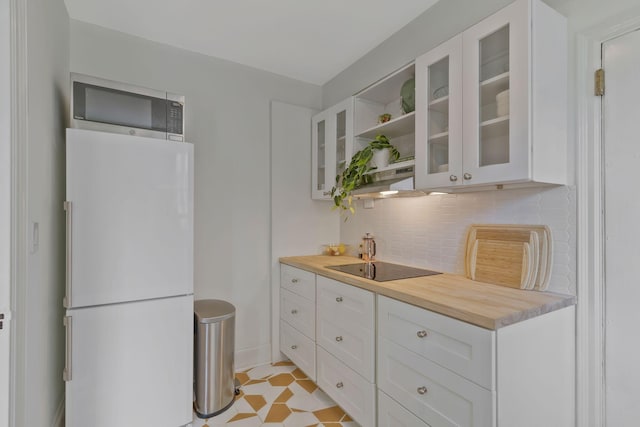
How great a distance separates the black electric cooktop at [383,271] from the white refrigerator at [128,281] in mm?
994

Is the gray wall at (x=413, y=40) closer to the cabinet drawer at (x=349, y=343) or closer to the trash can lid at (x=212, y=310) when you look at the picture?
the cabinet drawer at (x=349, y=343)

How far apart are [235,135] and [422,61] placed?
4.97ft

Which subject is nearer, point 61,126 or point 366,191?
point 61,126

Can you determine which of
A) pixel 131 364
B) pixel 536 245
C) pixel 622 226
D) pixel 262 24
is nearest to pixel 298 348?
pixel 131 364

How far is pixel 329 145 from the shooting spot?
254cm

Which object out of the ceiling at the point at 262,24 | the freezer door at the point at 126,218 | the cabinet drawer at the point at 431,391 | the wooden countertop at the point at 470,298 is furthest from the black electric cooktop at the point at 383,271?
the ceiling at the point at 262,24

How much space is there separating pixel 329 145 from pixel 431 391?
1862 mm

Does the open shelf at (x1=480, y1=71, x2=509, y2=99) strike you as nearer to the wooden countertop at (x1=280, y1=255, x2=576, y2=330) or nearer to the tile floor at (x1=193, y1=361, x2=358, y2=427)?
the wooden countertop at (x1=280, y1=255, x2=576, y2=330)

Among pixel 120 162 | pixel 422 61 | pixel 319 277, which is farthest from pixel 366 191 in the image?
pixel 120 162

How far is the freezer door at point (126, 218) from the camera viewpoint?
1500 millimetres

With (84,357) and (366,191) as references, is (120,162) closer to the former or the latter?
(84,357)

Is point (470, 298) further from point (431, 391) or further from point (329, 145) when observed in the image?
point (329, 145)

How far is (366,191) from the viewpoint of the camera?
2.02 meters

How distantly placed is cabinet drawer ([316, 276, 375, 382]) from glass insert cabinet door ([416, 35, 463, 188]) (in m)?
0.74
